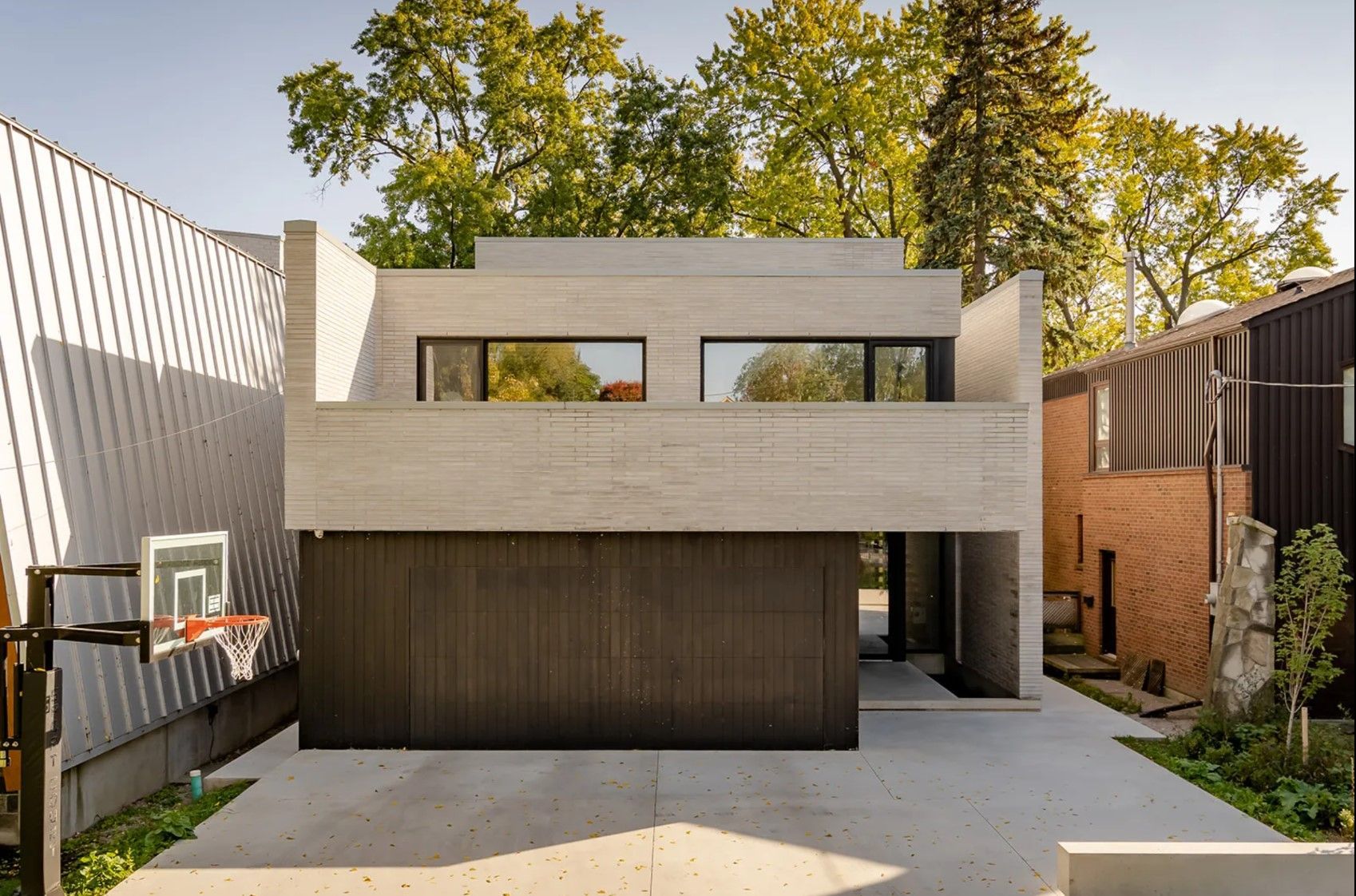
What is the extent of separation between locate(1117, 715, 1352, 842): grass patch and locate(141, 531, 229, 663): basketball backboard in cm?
979

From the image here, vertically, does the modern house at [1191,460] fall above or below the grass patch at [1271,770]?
above

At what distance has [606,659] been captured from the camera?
457 inches

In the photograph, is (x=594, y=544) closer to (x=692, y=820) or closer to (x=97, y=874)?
(x=692, y=820)

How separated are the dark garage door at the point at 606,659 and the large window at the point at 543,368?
3.00 m

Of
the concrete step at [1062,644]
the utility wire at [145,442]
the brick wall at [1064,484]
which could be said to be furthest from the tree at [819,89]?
the utility wire at [145,442]

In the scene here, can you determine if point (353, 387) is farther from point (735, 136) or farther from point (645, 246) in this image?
point (735, 136)

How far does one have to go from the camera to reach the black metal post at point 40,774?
7637 mm

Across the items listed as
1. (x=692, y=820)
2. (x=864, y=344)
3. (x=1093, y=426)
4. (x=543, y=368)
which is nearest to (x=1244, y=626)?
(x=864, y=344)

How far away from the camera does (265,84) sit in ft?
88.6

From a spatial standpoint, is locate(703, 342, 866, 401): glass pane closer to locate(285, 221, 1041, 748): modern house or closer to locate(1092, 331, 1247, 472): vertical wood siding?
locate(285, 221, 1041, 748): modern house

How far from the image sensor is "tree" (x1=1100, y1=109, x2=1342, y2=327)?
98.2 feet

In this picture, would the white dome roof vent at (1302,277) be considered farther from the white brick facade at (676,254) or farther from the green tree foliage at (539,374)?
the green tree foliage at (539,374)

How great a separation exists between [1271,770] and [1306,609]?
2.06 meters

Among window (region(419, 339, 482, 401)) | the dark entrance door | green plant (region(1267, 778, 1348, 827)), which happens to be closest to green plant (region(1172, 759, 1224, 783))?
green plant (region(1267, 778, 1348, 827))
